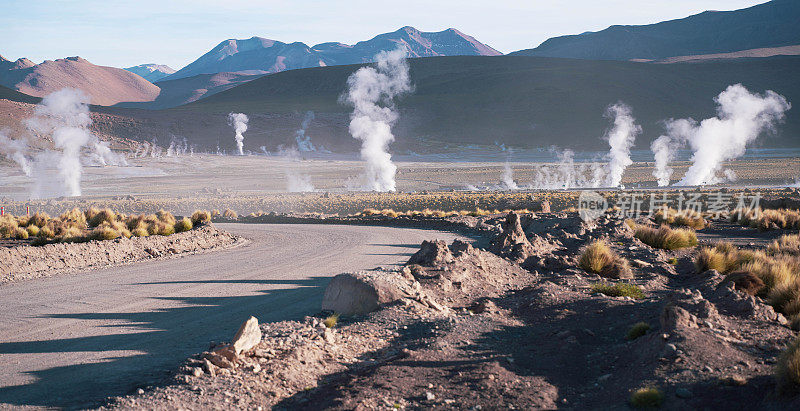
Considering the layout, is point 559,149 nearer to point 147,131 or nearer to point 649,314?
point 147,131

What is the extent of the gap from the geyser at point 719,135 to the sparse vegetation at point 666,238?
1858 inches

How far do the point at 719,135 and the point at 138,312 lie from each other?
218 feet

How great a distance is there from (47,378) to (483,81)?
495 ft

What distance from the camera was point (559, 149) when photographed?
110875 mm

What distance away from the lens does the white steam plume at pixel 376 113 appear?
68062 mm

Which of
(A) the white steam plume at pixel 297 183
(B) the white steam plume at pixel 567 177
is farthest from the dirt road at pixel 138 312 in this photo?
(B) the white steam plume at pixel 567 177

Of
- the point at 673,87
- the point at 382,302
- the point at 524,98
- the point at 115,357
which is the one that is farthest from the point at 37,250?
the point at 673,87

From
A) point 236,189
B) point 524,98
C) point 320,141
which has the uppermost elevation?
point 524,98

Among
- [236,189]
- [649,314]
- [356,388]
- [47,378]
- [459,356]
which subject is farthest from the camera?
[236,189]

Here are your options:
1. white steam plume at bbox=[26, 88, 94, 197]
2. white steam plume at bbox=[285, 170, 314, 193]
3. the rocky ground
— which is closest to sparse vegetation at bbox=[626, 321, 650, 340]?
the rocky ground

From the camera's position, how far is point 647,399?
18.3 feet

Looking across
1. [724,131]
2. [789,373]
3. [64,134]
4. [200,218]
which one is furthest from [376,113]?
[789,373]

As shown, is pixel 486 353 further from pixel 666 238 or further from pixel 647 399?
pixel 666 238

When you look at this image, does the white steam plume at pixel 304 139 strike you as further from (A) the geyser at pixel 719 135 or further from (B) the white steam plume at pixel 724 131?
(B) the white steam plume at pixel 724 131
